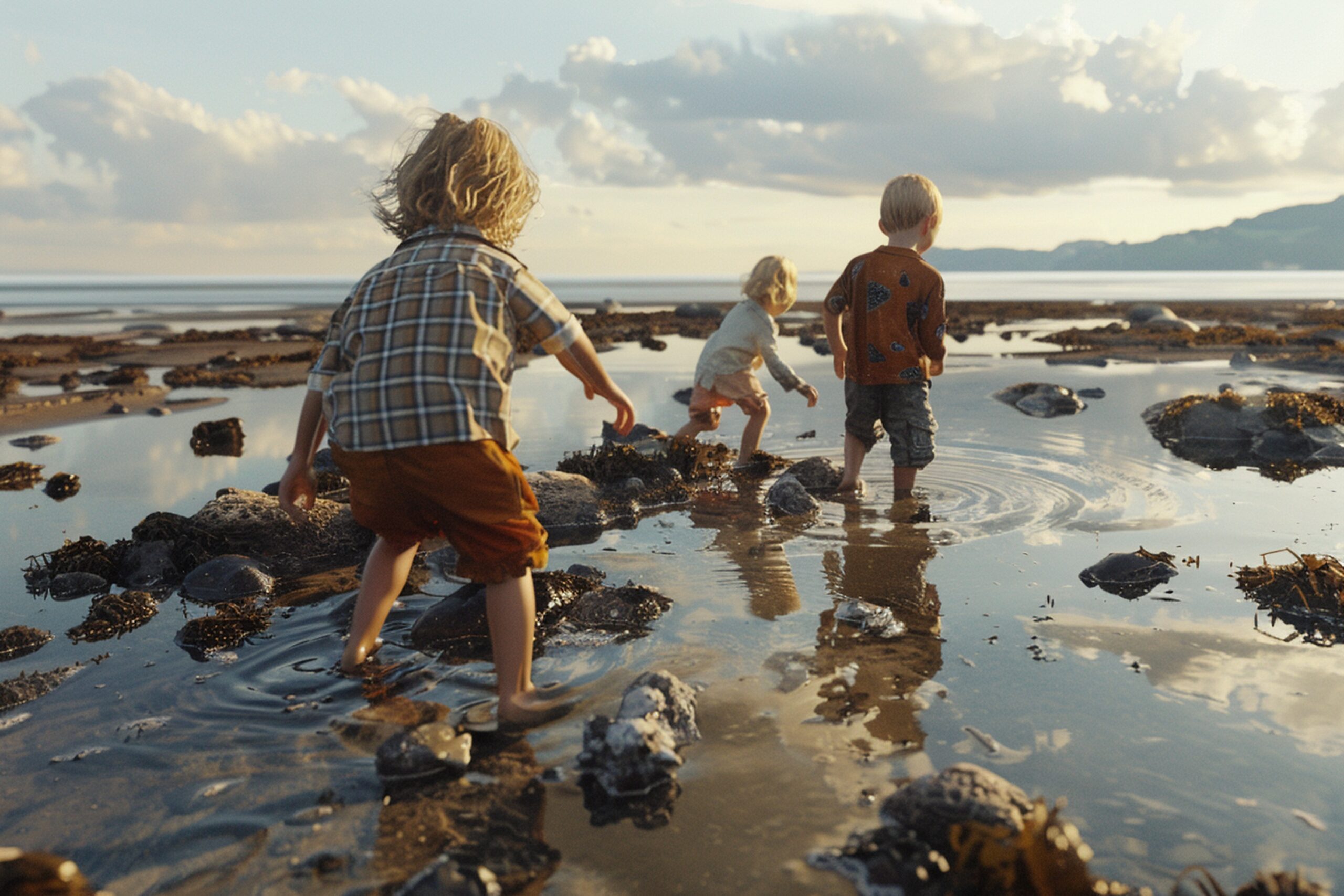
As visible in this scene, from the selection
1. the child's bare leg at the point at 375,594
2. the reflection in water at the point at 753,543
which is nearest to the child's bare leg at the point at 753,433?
the reflection in water at the point at 753,543

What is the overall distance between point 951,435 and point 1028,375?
682cm

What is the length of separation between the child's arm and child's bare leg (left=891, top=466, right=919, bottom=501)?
3.65 m

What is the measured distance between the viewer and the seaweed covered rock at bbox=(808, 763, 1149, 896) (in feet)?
7.11

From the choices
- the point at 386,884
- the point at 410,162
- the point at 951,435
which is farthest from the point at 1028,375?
the point at 386,884

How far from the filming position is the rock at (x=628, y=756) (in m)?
2.83

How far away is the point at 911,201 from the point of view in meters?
6.55

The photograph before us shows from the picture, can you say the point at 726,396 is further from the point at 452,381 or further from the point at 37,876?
the point at 37,876

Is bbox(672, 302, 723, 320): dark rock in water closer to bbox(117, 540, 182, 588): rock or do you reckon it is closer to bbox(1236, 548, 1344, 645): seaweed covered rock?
bbox(117, 540, 182, 588): rock

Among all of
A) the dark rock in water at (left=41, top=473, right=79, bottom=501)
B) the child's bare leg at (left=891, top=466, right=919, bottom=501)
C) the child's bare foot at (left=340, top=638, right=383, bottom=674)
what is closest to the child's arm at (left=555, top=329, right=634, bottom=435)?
the child's bare foot at (left=340, top=638, right=383, bottom=674)

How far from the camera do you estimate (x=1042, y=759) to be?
9.63 ft

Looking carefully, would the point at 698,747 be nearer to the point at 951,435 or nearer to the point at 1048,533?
the point at 1048,533

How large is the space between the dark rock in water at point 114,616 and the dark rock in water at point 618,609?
7.32 feet

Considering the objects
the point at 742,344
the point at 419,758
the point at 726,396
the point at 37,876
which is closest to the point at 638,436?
the point at 726,396

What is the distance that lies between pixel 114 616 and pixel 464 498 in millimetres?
2618
